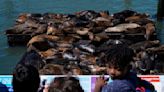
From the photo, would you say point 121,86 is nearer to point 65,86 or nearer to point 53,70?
point 65,86

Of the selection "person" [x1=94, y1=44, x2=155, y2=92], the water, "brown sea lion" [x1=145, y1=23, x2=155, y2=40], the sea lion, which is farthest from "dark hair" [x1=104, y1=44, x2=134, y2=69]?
the water

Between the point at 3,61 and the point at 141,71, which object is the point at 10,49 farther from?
the point at 141,71

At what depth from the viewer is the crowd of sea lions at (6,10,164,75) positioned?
38.6 feet

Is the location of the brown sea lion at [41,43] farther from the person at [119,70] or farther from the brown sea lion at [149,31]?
the person at [119,70]

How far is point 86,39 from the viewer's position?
15438 millimetres

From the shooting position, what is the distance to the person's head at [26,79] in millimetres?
3936

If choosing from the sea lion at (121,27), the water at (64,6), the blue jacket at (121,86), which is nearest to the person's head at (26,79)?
the blue jacket at (121,86)

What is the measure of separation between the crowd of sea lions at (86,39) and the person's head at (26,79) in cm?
589

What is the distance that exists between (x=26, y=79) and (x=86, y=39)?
37.8 feet

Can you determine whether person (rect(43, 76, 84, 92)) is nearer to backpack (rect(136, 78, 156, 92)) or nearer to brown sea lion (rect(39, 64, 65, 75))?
backpack (rect(136, 78, 156, 92))

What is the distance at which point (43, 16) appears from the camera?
18.6 m

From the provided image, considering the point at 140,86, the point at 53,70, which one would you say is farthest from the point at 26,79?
the point at 53,70

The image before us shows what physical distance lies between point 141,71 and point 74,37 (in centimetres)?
418

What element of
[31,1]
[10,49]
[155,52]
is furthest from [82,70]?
[31,1]
